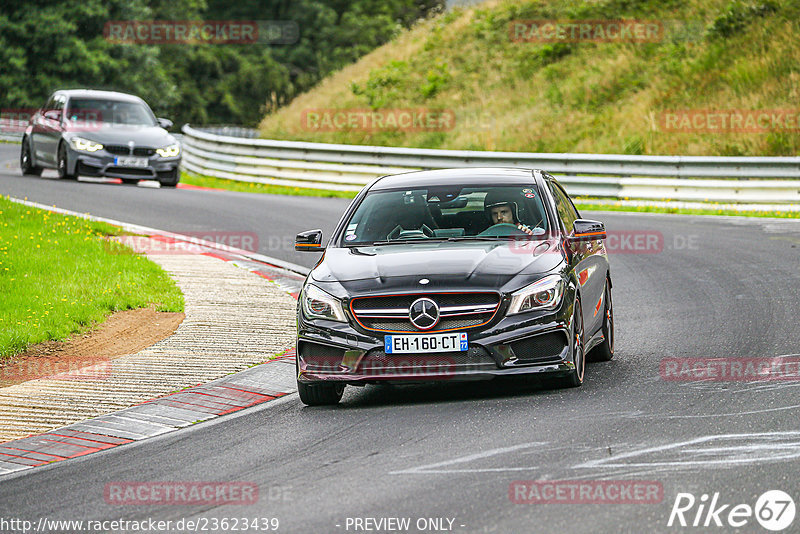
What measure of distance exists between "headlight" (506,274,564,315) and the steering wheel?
99 centimetres

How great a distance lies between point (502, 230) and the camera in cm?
932

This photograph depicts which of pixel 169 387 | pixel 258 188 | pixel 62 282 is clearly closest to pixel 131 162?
pixel 258 188

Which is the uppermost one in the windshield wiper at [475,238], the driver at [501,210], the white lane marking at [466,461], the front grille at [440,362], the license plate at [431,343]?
the driver at [501,210]

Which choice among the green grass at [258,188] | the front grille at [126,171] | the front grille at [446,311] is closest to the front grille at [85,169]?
the front grille at [126,171]

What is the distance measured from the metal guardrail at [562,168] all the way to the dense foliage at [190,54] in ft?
73.2

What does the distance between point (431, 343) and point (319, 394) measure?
1.03 metres

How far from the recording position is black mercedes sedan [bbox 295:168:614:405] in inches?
319

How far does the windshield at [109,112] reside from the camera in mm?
25734

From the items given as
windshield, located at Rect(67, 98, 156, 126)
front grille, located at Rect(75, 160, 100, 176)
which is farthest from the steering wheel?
windshield, located at Rect(67, 98, 156, 126)

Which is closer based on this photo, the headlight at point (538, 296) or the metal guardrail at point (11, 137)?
the headlight at point (538, 296)

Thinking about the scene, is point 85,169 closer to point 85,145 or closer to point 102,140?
point 85,145

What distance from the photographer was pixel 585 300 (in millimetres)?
9086

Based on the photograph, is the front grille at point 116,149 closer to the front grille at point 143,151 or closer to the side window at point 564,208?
the front grille at point 143,151

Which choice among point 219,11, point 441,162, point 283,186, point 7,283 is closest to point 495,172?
point 7,283
